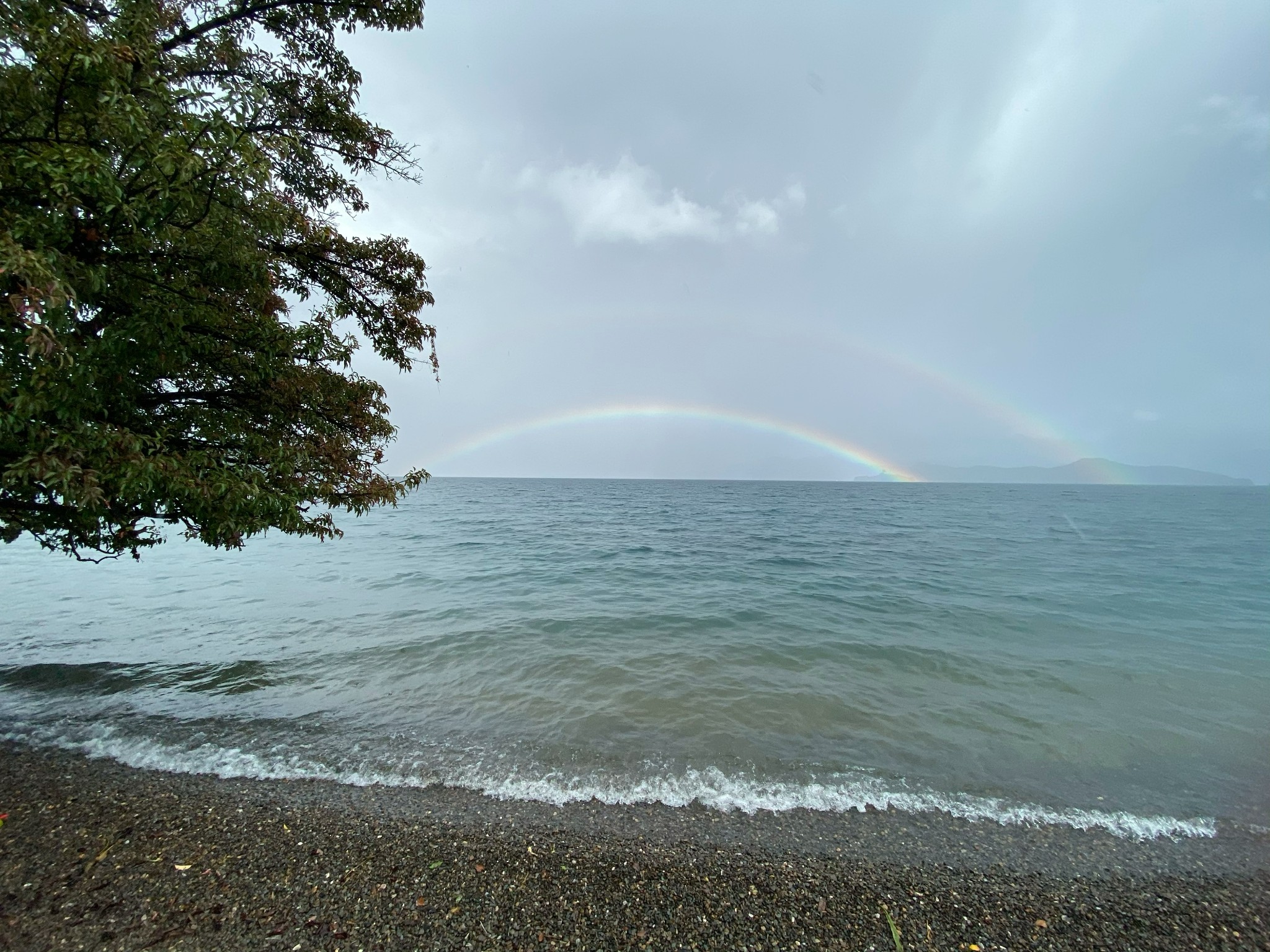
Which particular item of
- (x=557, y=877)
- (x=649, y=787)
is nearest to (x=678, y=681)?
(x=649, y=787)

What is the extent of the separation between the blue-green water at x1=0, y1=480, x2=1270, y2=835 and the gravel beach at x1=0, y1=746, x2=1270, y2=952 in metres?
0.62

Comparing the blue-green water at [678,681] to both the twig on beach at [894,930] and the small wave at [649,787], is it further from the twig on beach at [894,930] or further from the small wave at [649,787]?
the twig on beach at [894,930]

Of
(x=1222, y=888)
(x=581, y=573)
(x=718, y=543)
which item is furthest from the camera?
(x=718, y=543)

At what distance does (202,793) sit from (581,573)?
658 inches

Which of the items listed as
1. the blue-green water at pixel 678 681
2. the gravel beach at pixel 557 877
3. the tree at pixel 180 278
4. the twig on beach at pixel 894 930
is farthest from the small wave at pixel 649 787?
the tree at pixel 180 278

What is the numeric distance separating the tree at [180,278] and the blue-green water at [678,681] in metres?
3.65

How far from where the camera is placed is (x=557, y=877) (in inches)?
187

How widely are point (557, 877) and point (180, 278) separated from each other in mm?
7740

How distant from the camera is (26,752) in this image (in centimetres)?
678

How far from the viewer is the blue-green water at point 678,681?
23.0ft

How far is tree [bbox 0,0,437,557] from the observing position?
13.6 feet

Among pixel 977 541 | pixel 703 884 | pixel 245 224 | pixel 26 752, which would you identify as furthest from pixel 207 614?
pixel 977 541

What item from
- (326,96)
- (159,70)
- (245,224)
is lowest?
(245,224)

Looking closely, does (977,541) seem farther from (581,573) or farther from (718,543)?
(581,573)
